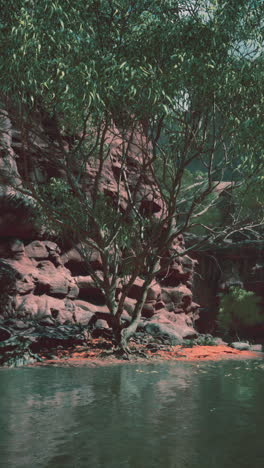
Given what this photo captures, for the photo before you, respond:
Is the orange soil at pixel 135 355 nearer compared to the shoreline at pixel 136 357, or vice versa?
the shoreline at pixel 136 357

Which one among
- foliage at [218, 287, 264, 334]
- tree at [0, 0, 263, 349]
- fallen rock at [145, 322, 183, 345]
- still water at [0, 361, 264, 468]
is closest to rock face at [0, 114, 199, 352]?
fallen rock at [145, 322, 183, 345]

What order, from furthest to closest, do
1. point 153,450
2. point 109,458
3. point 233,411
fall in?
point 233,411
point 153,450
point 109,458

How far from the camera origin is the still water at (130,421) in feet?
14.4

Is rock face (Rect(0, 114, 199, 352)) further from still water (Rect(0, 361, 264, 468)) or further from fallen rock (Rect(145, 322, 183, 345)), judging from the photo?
still water (Rect(0, 361, 264, 468))

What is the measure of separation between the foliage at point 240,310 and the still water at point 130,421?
884 inches

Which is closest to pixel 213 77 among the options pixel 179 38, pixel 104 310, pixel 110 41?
pixel 179 38

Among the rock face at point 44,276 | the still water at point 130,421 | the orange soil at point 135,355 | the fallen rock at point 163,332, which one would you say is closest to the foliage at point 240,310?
the rock face at point 44,276

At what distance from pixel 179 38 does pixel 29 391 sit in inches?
381

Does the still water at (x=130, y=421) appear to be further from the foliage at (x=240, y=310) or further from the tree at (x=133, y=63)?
the foliage at (x=240, y=310)

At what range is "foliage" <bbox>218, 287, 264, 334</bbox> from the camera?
32.7 meters

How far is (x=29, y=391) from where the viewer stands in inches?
332

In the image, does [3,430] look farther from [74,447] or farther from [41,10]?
[41,10]

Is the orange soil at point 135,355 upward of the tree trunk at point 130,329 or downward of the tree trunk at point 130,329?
downward

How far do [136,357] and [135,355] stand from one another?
26 cm
